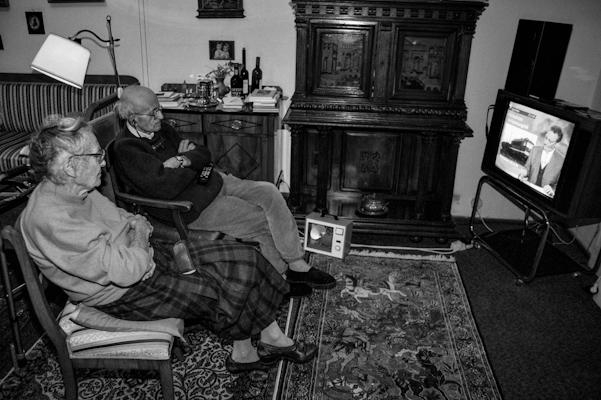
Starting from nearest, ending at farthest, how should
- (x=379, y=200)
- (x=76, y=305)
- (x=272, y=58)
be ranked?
(x=76, y=305)
(x=379, y=200)
(x=272, y=58)

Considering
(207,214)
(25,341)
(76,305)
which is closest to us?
(76,305)

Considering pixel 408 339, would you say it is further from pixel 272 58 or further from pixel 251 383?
pixel 272 58

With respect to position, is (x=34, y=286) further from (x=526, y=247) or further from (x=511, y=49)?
(x=511, y=49)

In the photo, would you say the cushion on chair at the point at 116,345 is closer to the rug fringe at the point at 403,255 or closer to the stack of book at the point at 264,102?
the rug fringe at the point at 403,255

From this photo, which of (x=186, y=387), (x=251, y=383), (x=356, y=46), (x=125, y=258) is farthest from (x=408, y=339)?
(x=356, y=46)

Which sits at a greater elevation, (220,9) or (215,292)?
(220,9)

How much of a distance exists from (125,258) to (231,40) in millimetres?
2839

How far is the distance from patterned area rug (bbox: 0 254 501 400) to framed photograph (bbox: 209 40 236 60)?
2210mm

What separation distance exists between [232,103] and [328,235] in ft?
4.21

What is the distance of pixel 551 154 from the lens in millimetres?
3336

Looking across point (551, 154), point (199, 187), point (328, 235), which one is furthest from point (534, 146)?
point (199, 187)

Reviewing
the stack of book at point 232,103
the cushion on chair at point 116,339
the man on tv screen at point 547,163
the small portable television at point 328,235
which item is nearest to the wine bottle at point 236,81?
the stack of book at point 232,103

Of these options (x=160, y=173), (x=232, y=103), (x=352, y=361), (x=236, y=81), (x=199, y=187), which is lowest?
(x=352, y=361)

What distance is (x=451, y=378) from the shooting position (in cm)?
264
